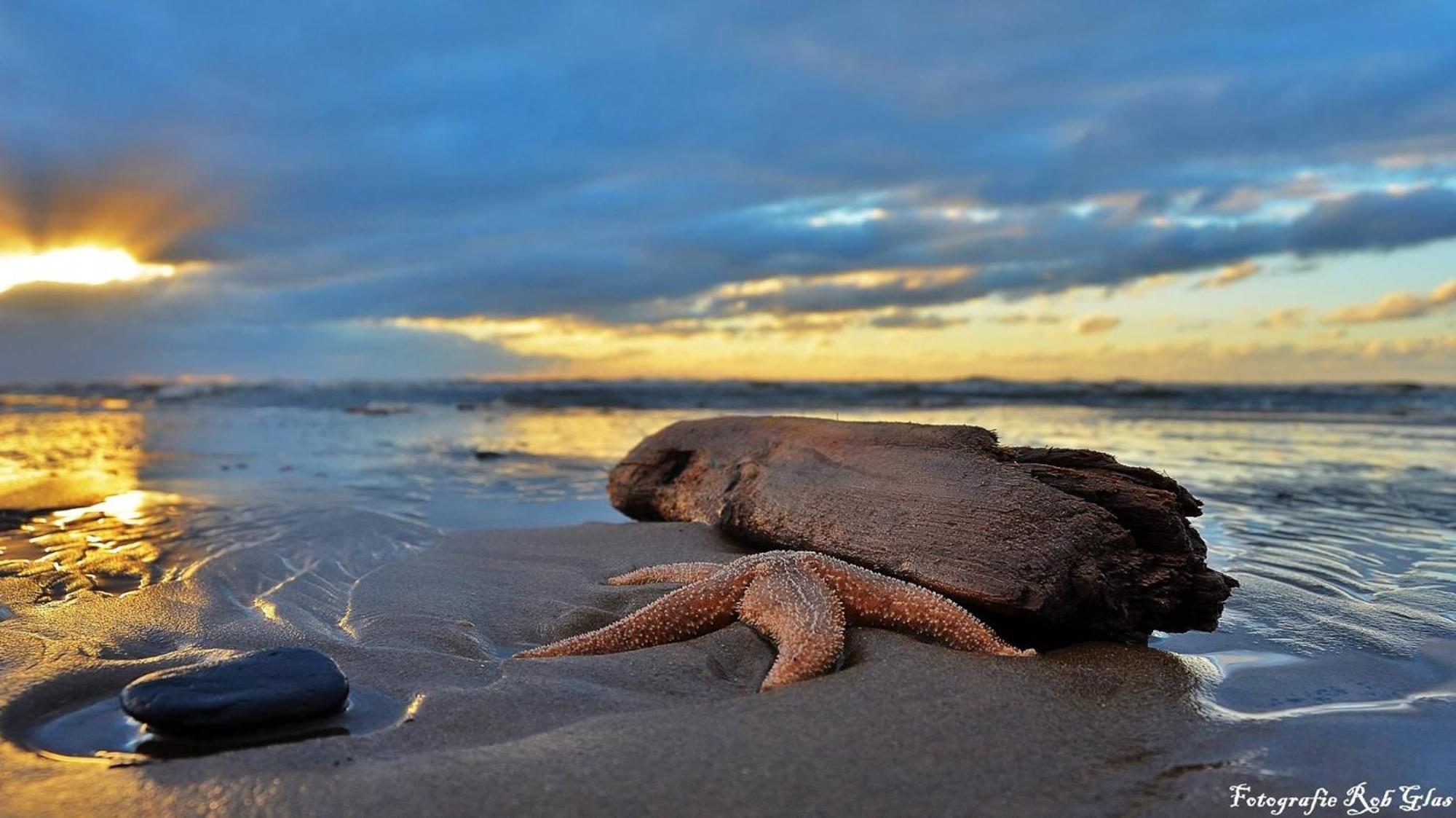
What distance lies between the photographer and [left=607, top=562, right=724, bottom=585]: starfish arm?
16.6ft

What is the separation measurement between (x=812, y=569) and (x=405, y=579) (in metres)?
2.75

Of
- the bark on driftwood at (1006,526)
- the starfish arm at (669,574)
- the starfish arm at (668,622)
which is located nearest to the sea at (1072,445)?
the bark on driftwood at (1006,526)

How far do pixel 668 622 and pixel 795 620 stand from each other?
628 millimetres

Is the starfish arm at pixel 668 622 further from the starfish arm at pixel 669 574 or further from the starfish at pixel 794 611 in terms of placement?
the starfish arm at pixel 669 574

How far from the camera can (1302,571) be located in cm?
614

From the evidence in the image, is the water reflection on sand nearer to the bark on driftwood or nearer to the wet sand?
the bark on driftwood

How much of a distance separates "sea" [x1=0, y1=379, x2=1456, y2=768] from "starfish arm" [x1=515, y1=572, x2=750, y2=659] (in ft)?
6.89

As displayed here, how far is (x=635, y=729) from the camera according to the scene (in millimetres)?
3121

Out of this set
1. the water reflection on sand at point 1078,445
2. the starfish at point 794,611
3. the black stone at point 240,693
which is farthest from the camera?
the water reflection on sand at point 1078,445

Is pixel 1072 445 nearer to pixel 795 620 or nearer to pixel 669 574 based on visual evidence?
pixel 669 574

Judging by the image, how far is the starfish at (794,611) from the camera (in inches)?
157

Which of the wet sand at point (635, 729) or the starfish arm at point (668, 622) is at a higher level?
the starfish arm at point (668, 622)

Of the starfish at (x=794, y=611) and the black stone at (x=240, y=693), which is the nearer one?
the black stone at (x=240, y=693)

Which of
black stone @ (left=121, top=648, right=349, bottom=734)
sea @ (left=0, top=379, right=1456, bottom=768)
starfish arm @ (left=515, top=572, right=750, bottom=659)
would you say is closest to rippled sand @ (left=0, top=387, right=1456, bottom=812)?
sea @ (left=0, top=379, right=1456, bottom=768)
